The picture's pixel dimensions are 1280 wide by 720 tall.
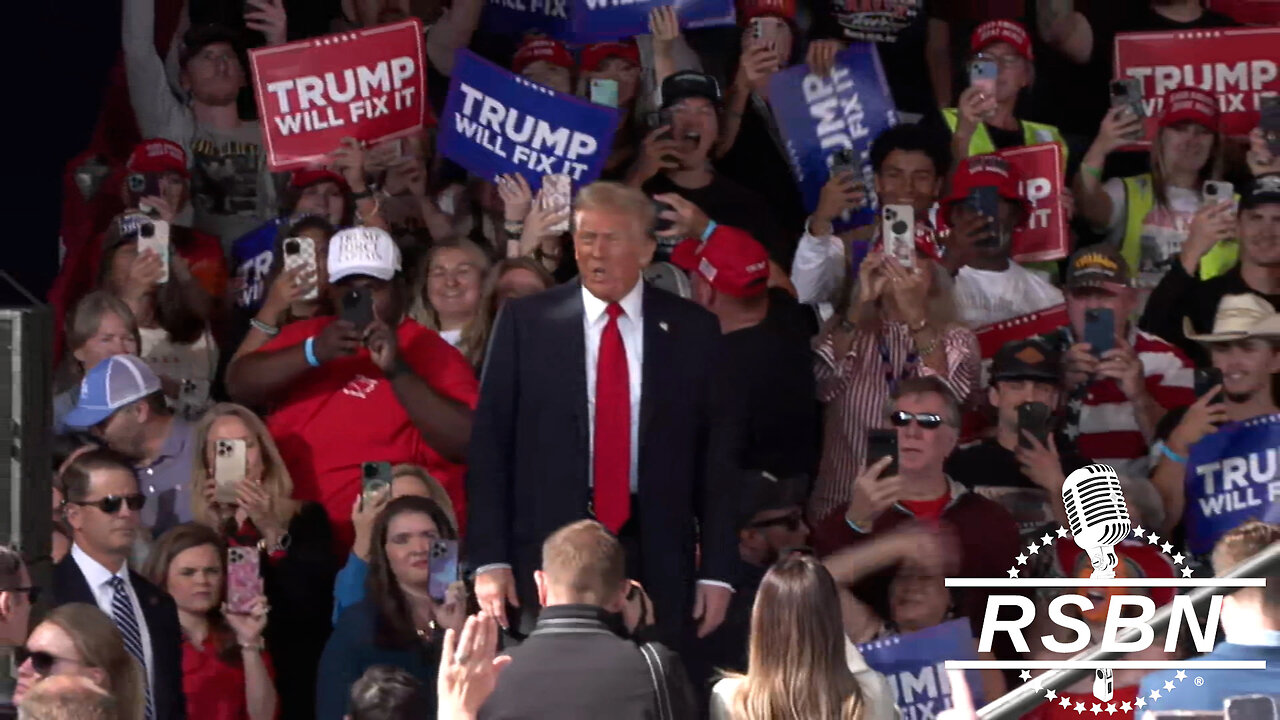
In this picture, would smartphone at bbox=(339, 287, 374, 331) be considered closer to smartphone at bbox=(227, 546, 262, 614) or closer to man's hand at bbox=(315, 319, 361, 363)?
man's hand at bbox=(315, 319, 361, 363)

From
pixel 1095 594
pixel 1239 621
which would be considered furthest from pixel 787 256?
pixel 1239 621

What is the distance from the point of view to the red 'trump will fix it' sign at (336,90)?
8.48 meters

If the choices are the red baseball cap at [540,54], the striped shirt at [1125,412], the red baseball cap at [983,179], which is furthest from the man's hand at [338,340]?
the striped shirt at [1125,412]

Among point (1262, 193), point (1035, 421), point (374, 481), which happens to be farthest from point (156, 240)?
point (1262, 193)

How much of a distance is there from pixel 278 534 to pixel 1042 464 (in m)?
2.17

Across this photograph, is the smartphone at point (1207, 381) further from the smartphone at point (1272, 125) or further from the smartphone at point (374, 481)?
the smartphone at point (374, 481)

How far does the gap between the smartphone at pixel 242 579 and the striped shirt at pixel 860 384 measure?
1.72m

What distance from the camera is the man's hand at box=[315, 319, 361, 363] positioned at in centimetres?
749

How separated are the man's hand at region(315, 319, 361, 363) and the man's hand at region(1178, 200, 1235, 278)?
274 cm

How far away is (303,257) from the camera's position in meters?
7.98

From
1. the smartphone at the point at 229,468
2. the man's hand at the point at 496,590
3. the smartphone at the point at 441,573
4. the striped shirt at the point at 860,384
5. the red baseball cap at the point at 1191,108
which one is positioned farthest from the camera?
the red baseball cap at the point at 1191,108

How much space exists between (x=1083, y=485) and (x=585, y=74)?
2.96m

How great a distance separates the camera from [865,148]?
8.83 m

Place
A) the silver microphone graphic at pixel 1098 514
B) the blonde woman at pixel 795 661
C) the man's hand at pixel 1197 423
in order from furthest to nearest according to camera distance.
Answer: the man's hand at pixel 1197 423 → the silver microphone graphic at pixel 1098 514 → the blonde woman at pixel 795 661
